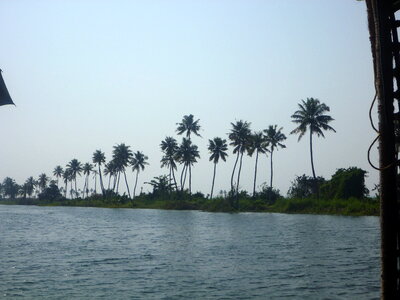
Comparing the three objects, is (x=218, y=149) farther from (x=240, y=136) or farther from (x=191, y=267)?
(x=191, y=267)

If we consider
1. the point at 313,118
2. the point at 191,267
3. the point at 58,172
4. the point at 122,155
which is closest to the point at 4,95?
the point at 191,267

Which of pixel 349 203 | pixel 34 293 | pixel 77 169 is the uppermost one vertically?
pixel 77 169

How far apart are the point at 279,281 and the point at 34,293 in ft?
30.9

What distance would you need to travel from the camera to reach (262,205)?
3329 inches

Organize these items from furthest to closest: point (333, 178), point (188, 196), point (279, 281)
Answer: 1. point (188, 196)
2. point (333, 178)
3. point (279, 281)

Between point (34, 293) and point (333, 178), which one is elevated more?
point (333, 178)

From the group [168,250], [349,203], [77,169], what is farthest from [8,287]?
[77,169]

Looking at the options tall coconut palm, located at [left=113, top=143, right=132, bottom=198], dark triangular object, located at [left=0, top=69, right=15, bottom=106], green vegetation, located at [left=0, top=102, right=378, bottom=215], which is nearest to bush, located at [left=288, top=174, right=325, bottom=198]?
green vegetation, located at [left=0, top=102, right=378, bottom=215]

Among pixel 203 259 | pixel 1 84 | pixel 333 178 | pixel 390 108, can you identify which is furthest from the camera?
Result: pixel 333 178

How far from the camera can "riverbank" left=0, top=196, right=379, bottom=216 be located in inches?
2576

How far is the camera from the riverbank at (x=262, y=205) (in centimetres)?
6544

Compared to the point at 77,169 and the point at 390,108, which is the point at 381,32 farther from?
the point at 77,169

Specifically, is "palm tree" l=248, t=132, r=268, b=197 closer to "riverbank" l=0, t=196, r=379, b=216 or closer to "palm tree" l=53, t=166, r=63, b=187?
"riverbank" l=0, t=196, r=379, b=216

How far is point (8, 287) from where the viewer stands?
16.8 meters
